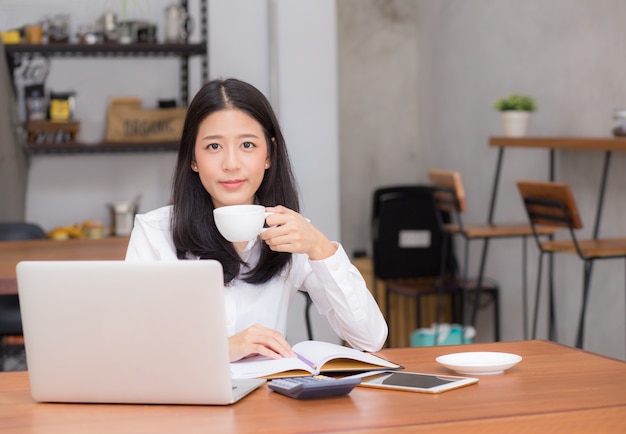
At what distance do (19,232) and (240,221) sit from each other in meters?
2.69

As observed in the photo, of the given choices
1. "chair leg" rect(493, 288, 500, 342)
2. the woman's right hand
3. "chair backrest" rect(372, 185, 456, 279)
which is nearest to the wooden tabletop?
"chair backrest" rect(372, 185, 456, 279)

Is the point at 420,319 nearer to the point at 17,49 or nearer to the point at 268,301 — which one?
the point at 17,49

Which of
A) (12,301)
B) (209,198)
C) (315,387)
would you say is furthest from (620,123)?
(315,387)

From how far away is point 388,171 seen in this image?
675 cm

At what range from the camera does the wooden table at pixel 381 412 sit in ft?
4.63

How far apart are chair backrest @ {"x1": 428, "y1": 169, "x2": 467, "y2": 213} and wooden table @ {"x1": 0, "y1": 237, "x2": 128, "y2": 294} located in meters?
1.69

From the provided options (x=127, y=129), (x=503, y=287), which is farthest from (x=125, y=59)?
(x=503, y=287)

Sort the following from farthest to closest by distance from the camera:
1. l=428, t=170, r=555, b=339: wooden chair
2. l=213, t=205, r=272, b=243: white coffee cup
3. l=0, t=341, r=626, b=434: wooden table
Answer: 1. l=428, t=170, r=555, b=339: wooden chair
2. l=213, t=205, r=272, b=243: white coffee cup
3. l=0, t=341, r=626, b=434: wooden table

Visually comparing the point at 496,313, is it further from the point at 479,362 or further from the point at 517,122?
the point at 479,362

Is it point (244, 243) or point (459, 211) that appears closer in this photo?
point (244, 243)

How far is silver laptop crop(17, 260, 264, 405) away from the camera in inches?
56.8

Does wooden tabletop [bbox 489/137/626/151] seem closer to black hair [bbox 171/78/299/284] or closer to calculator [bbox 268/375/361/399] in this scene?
black hair [bbox 171/78/299/284]

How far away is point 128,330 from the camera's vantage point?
1.48 m

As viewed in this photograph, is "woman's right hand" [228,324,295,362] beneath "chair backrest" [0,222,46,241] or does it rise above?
above
